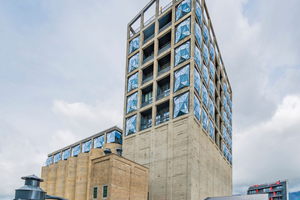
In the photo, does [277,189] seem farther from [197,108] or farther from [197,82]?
[197,82]

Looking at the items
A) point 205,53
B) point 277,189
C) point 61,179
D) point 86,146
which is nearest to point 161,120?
point 205,53

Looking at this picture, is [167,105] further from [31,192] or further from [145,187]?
[31,192]

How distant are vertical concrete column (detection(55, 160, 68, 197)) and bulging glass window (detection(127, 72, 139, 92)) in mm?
28231

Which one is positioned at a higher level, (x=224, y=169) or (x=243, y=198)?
(x=224, y=169)

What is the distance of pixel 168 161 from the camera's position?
36.8 metres

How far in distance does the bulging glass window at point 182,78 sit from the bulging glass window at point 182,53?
4.80 ft

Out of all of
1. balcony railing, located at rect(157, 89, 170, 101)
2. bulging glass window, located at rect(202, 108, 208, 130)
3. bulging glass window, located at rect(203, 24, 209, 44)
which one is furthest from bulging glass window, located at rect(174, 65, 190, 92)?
bulging glass window, located at rect(203, 24, 209, 44)

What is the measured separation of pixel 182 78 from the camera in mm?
39594

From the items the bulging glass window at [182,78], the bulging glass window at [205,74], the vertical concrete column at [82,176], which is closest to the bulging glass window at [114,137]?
the vertical concrete column at [82,176]

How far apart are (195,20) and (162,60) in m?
8.40

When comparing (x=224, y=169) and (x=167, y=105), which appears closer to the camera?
(x=167, y=105)

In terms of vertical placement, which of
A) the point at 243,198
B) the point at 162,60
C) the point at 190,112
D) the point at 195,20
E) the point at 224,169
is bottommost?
the point at 243,198

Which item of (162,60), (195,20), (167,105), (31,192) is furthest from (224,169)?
(31,192)

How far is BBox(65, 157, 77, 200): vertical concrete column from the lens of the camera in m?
56.1
